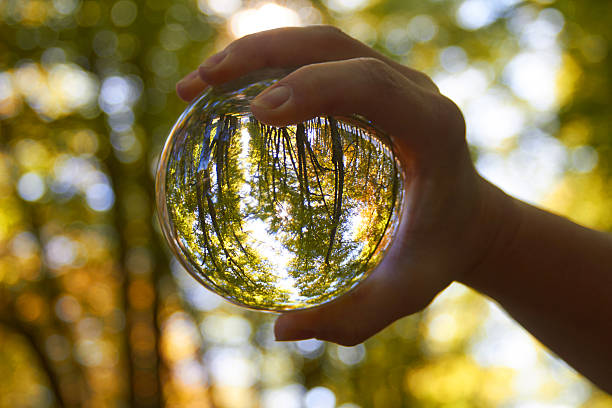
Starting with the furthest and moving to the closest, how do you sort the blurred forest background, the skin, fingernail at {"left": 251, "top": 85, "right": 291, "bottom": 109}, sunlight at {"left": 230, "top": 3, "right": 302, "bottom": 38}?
1. the blurred forest background
2. sunlight at {"left": 230, "top": 3, "right": 302, "bottom": 38}
3. the skin
4. fingernail at {"left": 251, "top": 85, "right": 291, "bottom": 109}

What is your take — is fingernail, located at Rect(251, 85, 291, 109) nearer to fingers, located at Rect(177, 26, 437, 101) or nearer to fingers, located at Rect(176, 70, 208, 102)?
fingers, located at Rect(177, 26, 437, 101)

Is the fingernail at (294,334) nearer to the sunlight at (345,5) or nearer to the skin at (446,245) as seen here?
the skin at (446,245)

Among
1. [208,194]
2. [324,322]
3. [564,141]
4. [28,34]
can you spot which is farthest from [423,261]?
[28,34]

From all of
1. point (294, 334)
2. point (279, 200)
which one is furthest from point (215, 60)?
point (294, 334)

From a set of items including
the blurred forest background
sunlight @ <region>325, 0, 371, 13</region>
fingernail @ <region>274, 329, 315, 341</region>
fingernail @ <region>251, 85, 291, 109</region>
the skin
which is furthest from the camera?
sunlight @ <region>325, 0, 371, 13</region>

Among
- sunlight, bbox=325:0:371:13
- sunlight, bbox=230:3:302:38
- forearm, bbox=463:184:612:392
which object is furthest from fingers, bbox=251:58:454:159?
sunlight, bbox=325:0:371:13

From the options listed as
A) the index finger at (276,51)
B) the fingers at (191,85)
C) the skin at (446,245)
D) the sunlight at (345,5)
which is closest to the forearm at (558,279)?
the skin at (446,245)
